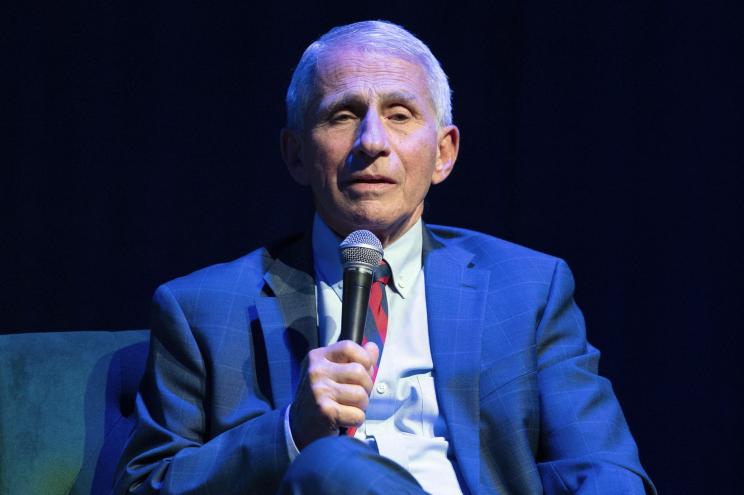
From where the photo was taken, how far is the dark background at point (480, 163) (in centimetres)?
238

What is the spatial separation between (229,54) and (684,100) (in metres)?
1.15

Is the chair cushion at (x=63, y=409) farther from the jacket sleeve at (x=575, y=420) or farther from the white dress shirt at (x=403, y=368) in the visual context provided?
the jacket sleeve at (x=575, y=420)

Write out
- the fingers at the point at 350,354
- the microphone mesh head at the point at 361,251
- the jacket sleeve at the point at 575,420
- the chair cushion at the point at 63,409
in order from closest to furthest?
the fingers at the point at 350,354 < the microphone mesh head at the point at 361,251 < the jacket sleeve at the point at 575,420 < the chair cushion at the point at 63,409

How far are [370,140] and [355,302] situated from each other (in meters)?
0.47

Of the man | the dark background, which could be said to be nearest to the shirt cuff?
the man

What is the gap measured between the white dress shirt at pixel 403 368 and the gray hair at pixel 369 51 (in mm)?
236

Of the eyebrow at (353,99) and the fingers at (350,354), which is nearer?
the fingers at (350,354)

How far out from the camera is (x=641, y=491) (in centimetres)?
167

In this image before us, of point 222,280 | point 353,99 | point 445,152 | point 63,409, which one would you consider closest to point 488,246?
point 445,152

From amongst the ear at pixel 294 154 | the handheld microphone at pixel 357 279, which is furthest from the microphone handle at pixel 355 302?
the ear at pixel 294 154

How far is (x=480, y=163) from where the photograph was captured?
8.79ft

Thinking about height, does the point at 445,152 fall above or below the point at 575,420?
above

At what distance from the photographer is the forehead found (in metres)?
1.89

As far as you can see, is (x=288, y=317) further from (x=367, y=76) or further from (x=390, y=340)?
(x=367, y=76)
